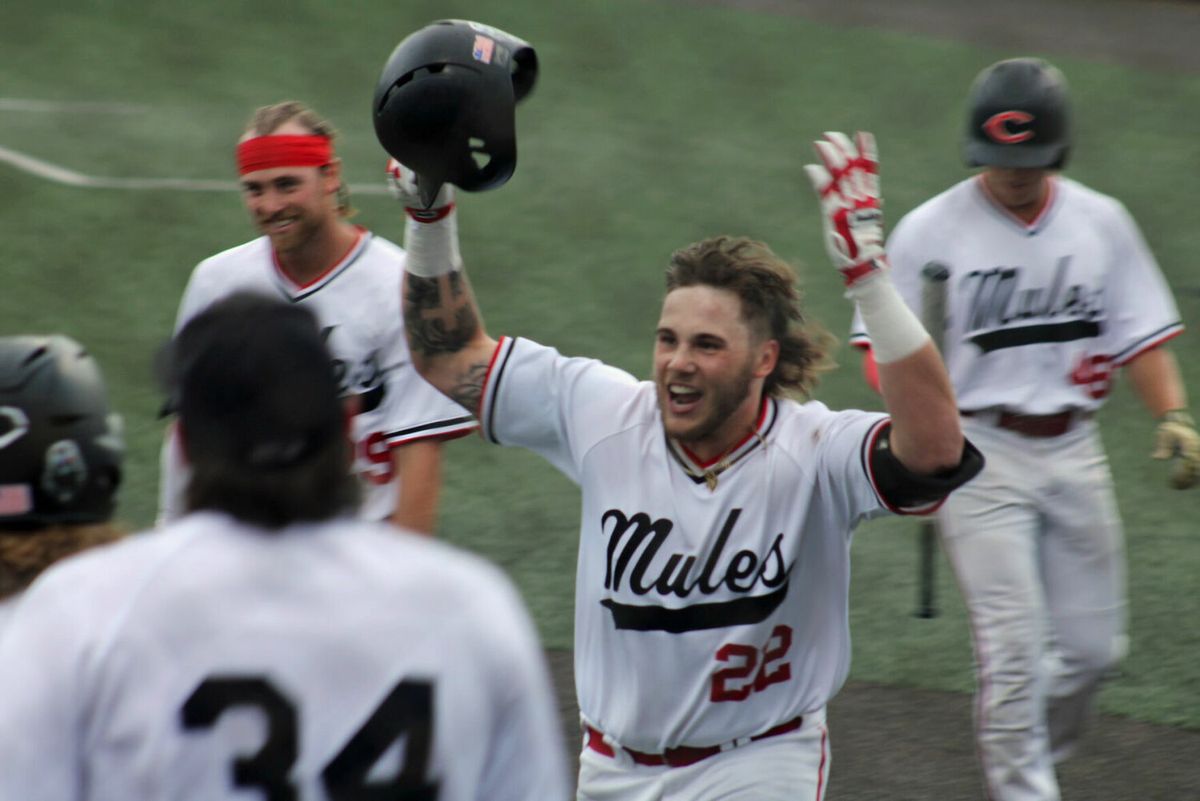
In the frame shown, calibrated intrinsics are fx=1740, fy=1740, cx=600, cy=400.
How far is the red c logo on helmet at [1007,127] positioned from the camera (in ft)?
17.9

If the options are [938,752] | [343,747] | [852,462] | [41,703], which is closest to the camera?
[41,703]

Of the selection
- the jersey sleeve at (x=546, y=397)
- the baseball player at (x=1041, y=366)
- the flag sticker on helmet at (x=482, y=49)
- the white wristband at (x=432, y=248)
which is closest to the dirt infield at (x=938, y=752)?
the baseball player at (x=1041, y=366)

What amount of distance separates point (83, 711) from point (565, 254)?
367 inches

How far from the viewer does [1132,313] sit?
5.59 m

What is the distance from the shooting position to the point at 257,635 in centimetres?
224

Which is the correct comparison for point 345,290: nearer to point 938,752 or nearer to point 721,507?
point 721,507

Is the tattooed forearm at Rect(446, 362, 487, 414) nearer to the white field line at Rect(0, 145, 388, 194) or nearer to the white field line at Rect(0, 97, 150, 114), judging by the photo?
the white field line at Rect(0, 145, 388, 194)

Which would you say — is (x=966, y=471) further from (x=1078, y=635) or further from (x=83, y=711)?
(x=83, y=711)

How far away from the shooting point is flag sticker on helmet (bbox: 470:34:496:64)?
4027 millimetres

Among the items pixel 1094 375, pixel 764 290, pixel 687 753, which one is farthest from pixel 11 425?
pixel 1094 375

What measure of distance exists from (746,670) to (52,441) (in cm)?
183

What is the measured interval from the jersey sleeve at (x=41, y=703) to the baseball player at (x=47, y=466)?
0.42 meters

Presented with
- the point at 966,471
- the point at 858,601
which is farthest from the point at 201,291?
the point at 858,601

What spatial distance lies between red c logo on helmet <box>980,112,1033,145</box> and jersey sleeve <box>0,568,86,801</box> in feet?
13.0
